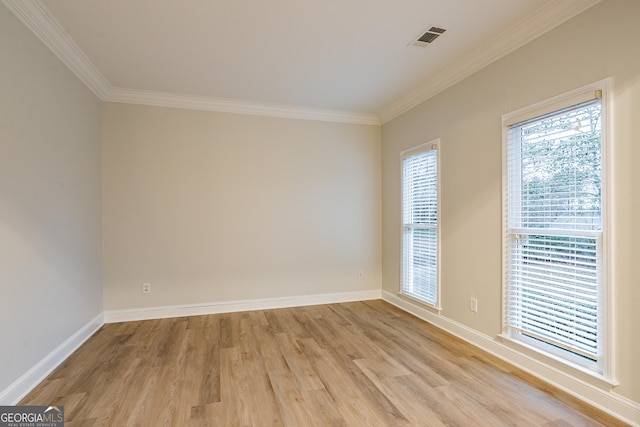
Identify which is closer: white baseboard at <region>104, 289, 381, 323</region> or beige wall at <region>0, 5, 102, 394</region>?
beige wall at <region>0, 5, 102, 394</region>

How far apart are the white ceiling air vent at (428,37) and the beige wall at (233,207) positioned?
74.9 inches

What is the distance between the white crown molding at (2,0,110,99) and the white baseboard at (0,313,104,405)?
8.12 feet

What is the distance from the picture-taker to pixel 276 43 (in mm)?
2635

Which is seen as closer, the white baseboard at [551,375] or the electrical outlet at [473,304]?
the white baseboard at [551,375]

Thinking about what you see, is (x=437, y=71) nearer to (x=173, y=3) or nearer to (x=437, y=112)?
(x=437, y=112)

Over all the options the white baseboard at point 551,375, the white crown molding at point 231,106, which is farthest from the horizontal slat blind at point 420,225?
the white crown molding at point 231,106

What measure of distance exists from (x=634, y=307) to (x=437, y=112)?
2392 millimetres

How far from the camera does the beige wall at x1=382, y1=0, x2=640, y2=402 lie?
70.2 inches

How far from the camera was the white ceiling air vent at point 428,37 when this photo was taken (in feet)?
8.12

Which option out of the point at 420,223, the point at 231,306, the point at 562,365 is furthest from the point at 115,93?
the point at 562,365

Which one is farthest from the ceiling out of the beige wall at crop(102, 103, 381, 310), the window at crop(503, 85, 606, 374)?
the window at crop(503, 85, 606, 374)

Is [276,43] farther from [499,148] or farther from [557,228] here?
[557,228]

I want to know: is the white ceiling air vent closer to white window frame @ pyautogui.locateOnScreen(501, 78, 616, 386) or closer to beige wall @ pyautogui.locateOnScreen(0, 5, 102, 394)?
white window frame @ pyautogui.locateOnScreen(501, 78, 616, 386)

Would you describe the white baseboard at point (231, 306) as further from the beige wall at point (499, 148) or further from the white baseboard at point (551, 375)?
the white baseboard at point (551, 375)
